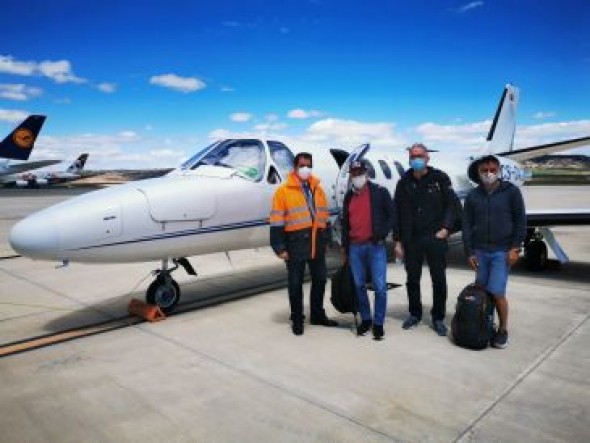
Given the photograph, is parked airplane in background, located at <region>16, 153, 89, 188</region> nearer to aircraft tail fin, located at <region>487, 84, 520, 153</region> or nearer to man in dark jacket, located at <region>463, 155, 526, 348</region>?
aircraft tail fin, located at <region>487, 84, 520, 153</region>

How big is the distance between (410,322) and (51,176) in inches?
3505

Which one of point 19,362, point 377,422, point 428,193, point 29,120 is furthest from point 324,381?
point 29,120

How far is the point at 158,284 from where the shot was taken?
689cm

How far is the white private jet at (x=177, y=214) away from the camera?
18.3 ft

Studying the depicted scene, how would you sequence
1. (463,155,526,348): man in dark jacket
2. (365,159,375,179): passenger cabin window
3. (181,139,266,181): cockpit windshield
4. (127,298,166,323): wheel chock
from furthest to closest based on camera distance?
1. (365,159,375,179): passenger cabin window
2. (181,139,266,181): cockpit windshield
3. (127,298,166,323): wheel chock
4. (463,155,526,348): man in dark jacket

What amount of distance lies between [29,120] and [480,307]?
55.0 m

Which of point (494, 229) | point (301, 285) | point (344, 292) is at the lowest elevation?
point (344, 292)

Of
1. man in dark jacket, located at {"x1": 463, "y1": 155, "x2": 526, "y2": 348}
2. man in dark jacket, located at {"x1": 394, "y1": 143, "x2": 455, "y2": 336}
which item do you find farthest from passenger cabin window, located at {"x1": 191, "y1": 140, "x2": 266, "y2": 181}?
man in dark jacket, located at {"x1": 463, "y1": 155, "x2": 526, "y2": 348}

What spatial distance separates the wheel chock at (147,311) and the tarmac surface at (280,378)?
24cm

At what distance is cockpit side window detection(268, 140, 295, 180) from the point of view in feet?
24.9

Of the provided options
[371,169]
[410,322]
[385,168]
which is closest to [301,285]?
[410,322]

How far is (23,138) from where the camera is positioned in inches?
2034

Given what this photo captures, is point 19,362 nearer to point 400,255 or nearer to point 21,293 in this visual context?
point 21,293

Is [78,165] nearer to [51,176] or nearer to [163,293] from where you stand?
[51,176]
